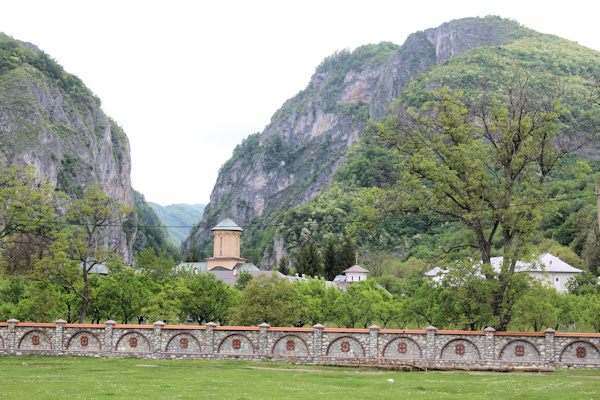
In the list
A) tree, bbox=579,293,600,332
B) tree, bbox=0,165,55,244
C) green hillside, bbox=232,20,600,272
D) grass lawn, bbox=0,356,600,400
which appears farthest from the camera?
green hillside, bbox=232,20,600,272

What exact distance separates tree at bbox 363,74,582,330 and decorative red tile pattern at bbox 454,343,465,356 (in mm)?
2825

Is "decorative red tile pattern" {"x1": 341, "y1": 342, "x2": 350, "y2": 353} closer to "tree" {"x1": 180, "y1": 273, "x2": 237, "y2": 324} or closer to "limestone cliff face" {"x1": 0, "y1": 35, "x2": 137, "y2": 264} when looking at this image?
"tree" {"x1": 180, "y1": 273, "x2": 237, "y2": 324}

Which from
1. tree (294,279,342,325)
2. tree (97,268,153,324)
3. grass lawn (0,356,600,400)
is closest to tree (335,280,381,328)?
tree (294,279,342,325)

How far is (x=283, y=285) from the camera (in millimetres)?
34844

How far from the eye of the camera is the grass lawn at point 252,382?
15289mm

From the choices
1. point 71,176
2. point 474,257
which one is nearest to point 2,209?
point 474,257

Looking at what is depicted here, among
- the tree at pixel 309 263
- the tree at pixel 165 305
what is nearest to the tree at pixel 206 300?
the tree at pixel 165 305

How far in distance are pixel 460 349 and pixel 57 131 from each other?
127 metres

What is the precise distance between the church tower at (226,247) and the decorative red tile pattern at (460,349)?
6182 cm

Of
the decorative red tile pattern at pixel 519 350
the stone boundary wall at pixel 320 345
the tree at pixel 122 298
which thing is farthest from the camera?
the tree at pixel 122 298

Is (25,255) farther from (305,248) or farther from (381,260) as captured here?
(381,260)

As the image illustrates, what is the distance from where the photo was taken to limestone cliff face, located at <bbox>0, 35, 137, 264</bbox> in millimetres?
115375

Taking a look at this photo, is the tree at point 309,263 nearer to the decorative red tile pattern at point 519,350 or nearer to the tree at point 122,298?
the tree at point 122,298

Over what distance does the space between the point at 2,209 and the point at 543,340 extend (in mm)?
30919
